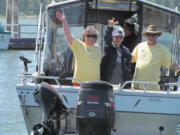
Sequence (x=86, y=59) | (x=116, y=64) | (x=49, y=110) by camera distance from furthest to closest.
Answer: (x=116, y=64) → (x=86, y=59) → (x=49, y=110)

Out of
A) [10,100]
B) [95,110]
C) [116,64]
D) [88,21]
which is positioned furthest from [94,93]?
[10,100]

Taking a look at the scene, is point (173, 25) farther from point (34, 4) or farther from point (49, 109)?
point (34, 4)

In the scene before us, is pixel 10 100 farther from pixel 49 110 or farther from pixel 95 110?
pixel 95 110

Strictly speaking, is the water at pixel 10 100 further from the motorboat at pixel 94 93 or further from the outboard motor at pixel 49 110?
the outboard motor at pixel 49 110

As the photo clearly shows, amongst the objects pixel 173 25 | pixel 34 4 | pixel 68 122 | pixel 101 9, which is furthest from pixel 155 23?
pixel 34 4

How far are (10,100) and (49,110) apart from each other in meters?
8.36

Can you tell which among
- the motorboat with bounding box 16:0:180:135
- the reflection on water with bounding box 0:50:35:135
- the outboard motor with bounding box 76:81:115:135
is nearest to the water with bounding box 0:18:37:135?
the reflection on water with bounding box 0:50:35:135

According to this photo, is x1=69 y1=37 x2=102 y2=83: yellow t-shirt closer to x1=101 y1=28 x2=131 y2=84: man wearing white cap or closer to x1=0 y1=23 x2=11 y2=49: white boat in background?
x1=101 y1=28 x2=131 y2=84: man wearing white cap

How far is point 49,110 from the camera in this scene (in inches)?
336

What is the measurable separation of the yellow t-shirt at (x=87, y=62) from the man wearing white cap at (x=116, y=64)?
6.6 inches

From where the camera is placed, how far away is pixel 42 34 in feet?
33.9

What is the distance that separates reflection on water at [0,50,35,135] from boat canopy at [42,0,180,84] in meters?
2.76

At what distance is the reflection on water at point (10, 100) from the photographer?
506 inches

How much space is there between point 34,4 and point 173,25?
271 feet
